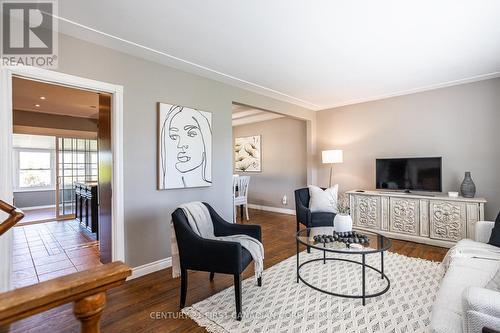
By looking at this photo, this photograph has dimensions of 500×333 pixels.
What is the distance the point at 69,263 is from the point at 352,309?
340cm

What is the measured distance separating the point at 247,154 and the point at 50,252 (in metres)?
4.76

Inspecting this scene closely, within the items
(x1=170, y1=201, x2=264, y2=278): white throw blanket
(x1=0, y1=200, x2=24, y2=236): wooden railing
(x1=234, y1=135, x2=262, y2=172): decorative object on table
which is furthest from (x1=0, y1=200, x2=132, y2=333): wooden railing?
(x1=234, y1=135, x2=262, y2=172): decorative object on table

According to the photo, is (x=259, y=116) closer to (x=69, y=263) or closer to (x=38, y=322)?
(x=69, y=263)

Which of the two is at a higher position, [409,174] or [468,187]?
[409,174]

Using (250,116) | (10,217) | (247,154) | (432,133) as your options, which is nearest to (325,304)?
(10,217)

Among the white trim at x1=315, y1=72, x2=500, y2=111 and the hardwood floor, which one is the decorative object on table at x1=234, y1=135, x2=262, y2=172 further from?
the hardwood floor

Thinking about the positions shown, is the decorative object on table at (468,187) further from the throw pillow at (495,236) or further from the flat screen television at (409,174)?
the throw pillow at (495,236)

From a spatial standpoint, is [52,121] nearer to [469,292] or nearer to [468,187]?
[469,292]

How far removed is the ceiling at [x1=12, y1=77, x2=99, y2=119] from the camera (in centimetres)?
373

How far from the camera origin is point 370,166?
4.84 meters

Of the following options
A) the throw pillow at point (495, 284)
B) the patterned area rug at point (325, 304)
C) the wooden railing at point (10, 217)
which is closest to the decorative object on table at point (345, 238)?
the patterned area rug at point (325, 304)

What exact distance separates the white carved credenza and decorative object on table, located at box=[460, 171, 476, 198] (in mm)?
172

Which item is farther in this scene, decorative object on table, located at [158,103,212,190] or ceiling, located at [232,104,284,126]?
ceiling, located at [232,104,284,126]

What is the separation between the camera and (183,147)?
326 centimetres
